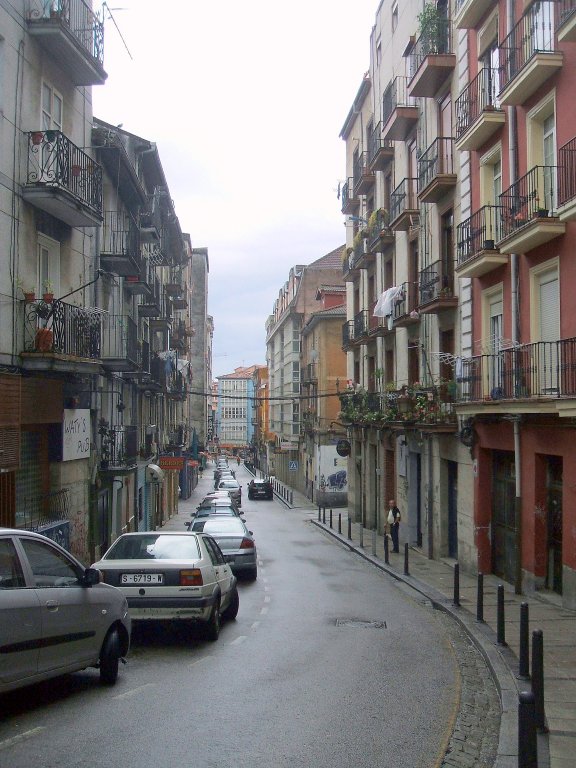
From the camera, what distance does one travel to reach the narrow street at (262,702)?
6.35 m

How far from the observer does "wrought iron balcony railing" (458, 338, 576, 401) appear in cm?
1331

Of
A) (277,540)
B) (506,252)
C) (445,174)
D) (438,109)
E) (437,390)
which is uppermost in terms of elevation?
(438,109)

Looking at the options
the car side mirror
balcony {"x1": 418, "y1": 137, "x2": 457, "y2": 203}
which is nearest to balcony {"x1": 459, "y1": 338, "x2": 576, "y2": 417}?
balcony {"x1": 418, "y1": 137, "x2": 457, "y2": 203}

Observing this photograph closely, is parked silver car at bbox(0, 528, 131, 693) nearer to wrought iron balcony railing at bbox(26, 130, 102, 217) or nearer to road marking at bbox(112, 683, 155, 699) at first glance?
road marking at bbox(112, 683, 155, 699)

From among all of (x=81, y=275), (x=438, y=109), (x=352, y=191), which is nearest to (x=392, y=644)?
(x=81, y=275)

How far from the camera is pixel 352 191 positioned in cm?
3650

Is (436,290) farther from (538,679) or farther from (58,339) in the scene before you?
(538,679)

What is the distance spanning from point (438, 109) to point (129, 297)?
36.7 ft

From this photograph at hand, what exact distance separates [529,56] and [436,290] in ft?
24.3

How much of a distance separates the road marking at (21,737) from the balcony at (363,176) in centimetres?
2735

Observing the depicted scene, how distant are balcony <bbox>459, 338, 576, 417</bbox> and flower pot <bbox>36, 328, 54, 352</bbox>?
8.38m

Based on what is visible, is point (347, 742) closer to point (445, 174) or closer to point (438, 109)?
point (445, 174)

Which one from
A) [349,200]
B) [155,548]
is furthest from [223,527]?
[349,200]

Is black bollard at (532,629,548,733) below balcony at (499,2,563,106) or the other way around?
below
